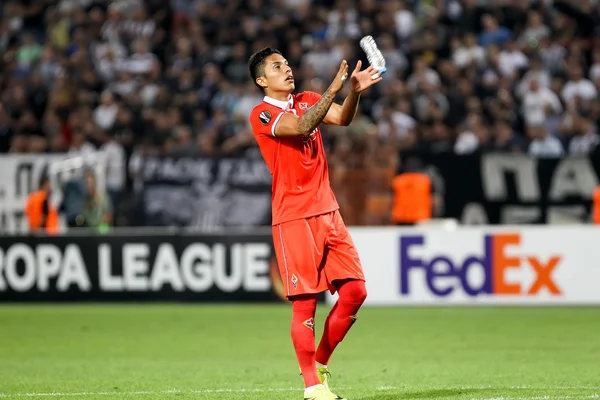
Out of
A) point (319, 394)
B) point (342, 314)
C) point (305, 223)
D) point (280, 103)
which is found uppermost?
point (280, 103)

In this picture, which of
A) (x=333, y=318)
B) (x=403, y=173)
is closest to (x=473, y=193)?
(x=403, y=173)

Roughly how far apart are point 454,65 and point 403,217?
3978mm

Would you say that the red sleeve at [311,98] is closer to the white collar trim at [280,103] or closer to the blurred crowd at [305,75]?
the white collar trim at [280,103]

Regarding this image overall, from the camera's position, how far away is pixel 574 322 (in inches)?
519

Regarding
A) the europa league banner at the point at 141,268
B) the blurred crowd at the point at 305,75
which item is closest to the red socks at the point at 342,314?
the europa league banner at the point at 141,268

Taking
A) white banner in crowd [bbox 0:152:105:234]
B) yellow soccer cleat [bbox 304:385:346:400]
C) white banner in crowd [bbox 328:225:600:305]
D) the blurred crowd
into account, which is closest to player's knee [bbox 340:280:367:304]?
yellow soccer cleat [bbox 304:385:346:400]

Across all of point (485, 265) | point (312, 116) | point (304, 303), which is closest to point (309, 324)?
point (304, 303)

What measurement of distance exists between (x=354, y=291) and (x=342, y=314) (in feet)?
0.61

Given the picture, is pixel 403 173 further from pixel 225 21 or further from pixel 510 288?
pixel 225 21

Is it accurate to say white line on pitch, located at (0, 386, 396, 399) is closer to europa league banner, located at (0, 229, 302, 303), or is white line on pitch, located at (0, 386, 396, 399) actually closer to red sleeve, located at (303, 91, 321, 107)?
red sleeve, located at (303, 91, 321, 107)

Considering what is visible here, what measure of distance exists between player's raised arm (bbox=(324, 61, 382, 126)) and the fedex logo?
306 inches

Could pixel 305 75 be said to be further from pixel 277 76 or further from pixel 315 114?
pixel 315 114

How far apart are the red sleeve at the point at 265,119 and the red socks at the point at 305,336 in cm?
109

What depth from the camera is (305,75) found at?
778 inches
